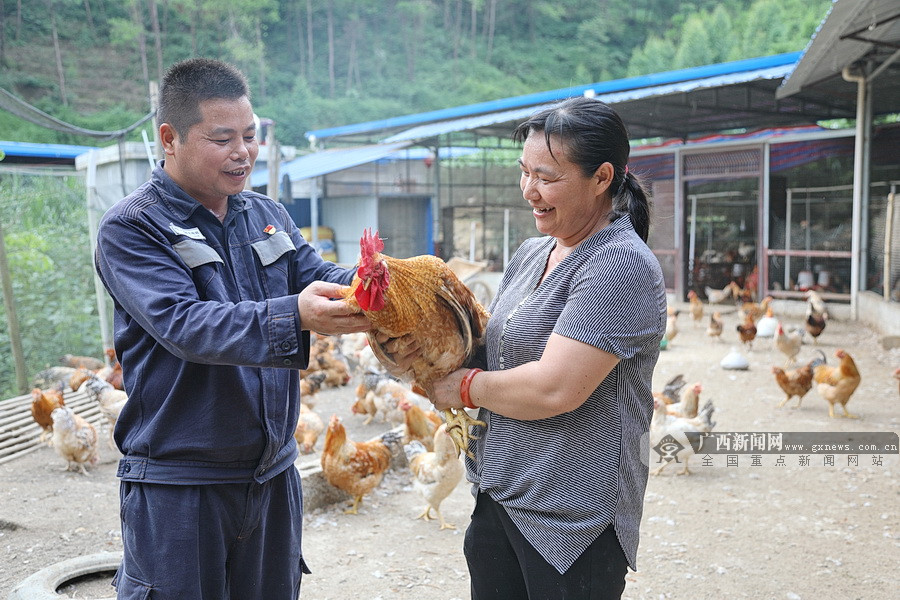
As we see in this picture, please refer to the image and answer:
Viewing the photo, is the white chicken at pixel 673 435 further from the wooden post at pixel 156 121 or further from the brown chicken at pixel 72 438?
the brown chicken at pixel 72 438

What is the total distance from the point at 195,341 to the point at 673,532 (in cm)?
356

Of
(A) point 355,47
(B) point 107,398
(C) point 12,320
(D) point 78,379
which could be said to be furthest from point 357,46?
(B) point 107,398

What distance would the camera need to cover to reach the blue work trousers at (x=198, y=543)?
1782 mm

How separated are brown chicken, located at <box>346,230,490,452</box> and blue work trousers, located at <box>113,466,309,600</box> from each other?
1.84ft

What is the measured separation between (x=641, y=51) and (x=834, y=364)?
114 ft

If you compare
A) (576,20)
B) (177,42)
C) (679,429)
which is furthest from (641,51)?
(679,429)

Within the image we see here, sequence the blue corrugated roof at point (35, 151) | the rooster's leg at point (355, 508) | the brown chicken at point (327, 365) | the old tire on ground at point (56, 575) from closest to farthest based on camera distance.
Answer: the old tire on ground at point (56, 575), the rooster's leg at point (355, 508), the brown chicken at point (327, 365), the blue corrugated roof at point (35, 151)

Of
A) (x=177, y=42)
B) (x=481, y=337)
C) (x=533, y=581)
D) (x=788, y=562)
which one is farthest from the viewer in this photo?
(x=177, y=42)

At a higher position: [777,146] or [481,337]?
[777,146]

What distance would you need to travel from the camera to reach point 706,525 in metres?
4.39

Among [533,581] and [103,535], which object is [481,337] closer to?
[533,581]

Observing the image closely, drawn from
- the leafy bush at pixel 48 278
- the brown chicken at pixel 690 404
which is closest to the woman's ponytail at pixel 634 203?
the brown chicken at pixel 690 404

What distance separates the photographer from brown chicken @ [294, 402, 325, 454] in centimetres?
568

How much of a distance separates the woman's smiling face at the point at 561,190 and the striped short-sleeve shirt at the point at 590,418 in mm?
71
